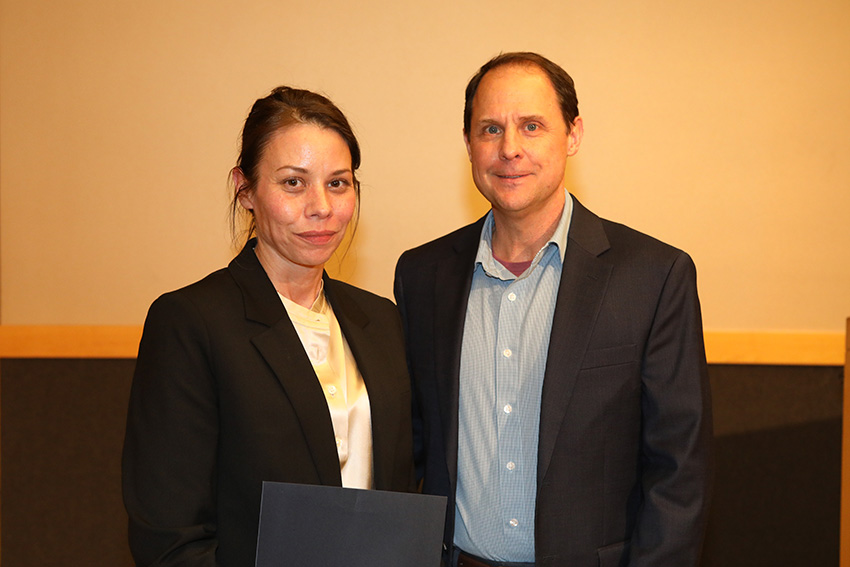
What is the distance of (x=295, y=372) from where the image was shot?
5.18 feet

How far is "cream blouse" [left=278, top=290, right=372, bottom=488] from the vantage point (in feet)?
5.32

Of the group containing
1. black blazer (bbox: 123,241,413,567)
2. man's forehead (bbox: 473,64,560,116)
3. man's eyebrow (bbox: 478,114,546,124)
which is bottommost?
black blazer (bbox: 123,241,413,567)

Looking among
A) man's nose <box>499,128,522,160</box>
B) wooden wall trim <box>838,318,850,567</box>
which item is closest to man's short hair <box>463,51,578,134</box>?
man's nose <box>499,128,522,160</box>

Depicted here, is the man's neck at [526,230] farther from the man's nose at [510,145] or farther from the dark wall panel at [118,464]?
the dark wall panel at [118,464]

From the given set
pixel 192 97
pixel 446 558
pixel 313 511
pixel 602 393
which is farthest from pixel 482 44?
pixel 313 511

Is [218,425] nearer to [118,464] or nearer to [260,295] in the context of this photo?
[260,295]

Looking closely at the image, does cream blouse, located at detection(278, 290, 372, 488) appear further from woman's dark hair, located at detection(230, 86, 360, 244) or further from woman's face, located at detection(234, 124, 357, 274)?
woman's dark hair, located at detection(230, 86, 360, 244)

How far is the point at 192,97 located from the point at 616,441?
2.38 m

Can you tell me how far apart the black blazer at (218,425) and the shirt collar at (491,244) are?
54 centimetres

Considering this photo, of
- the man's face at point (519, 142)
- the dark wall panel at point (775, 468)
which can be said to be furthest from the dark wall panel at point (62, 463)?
the dark wall panel at point (775, 468)

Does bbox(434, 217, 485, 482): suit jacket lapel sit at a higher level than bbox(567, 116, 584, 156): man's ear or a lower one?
lower

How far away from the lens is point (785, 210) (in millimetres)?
3240

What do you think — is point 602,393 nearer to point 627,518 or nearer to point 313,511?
point 627,518

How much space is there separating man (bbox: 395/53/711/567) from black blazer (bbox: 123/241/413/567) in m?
0.32
